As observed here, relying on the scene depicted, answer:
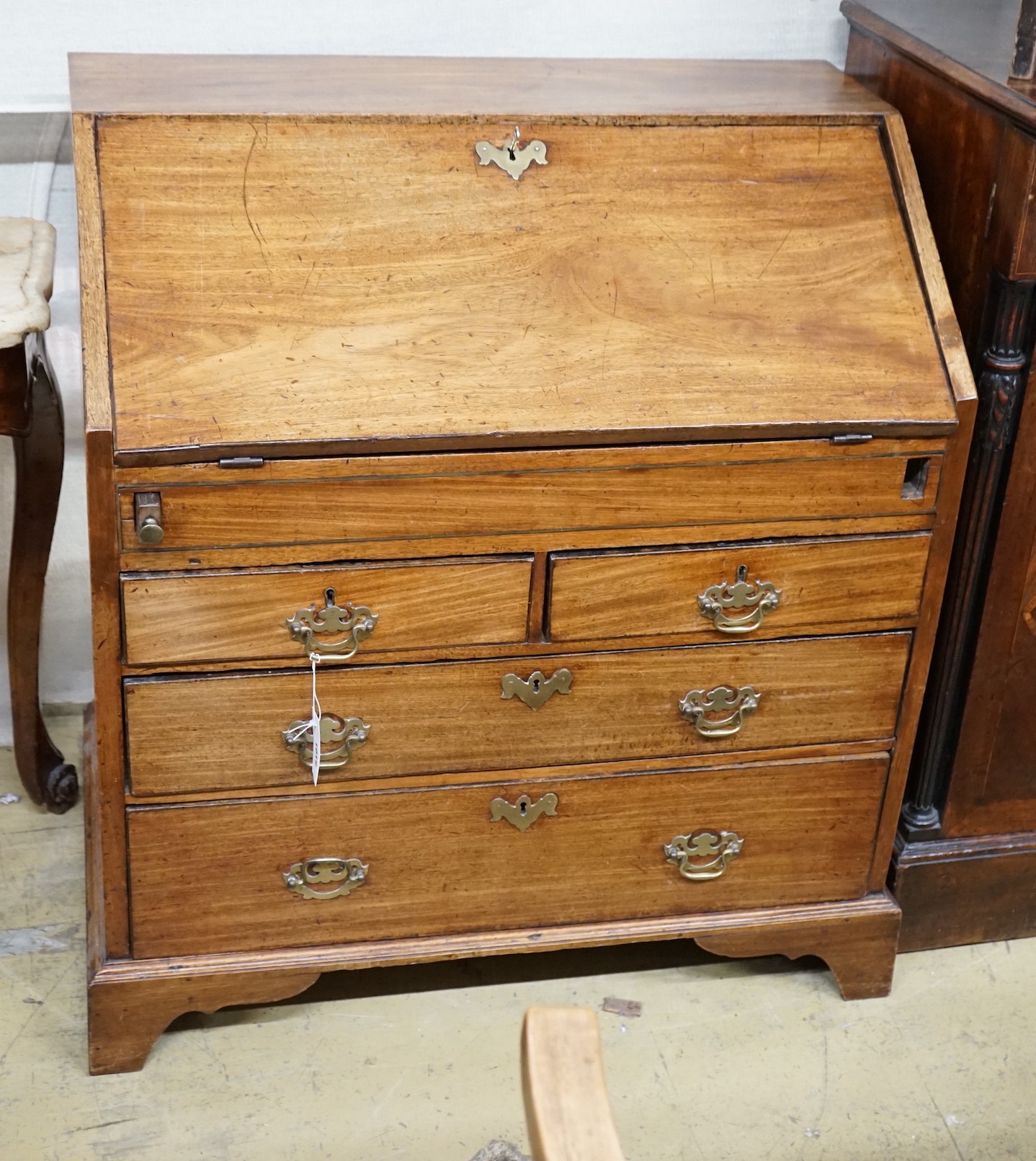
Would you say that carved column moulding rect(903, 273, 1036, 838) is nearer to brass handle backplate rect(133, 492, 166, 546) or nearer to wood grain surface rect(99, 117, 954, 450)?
wood grain surface rect(99, 117, 954, 450)

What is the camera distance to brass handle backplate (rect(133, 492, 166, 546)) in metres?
1.62

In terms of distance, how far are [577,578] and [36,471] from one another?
881 mm

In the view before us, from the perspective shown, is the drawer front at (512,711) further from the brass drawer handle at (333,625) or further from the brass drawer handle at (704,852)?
the brass drawer handle at (704,852)

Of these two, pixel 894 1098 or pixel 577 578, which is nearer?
pixel 577 578

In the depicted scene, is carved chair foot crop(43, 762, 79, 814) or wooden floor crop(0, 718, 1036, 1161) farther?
carved chair foot crop(43, 762, 79, 814)

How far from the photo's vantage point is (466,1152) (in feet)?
6.15

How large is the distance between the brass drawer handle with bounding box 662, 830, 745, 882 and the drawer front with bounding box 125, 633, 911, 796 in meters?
0.14

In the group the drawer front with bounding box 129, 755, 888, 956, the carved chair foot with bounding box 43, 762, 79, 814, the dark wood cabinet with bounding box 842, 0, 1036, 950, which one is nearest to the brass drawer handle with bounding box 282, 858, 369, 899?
the drawer front with bounding box 129, 755, 888, 956

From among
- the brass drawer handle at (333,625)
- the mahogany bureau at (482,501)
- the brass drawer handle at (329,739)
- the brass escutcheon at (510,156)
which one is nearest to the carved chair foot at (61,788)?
the mahogany bureau at (482,501)

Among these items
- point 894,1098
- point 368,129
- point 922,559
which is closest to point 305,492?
point 368,129

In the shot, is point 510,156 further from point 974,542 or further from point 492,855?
point 492,855

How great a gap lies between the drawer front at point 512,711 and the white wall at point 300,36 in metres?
0.87

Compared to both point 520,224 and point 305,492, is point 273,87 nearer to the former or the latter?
point 520,224

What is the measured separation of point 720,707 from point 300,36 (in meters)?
1.25
